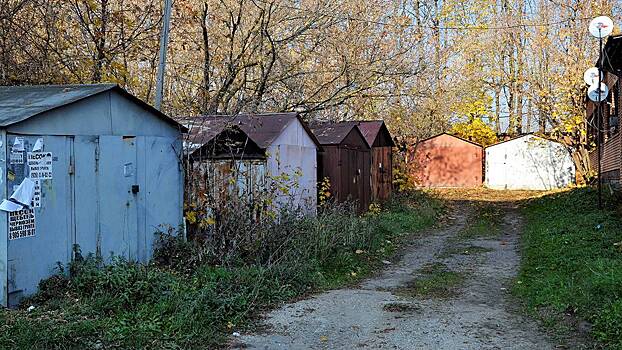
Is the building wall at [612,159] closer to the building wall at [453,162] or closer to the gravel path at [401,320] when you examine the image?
the gravel path at [401,320]

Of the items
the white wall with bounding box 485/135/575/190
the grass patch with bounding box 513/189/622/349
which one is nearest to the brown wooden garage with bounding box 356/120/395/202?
the grass patch with bounding box 513/189/622/349

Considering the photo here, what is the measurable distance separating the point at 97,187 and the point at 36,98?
126 centimetres

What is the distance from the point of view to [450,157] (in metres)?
33.8

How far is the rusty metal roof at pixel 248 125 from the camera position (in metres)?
11.0

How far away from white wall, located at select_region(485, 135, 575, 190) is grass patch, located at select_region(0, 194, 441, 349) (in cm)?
2173

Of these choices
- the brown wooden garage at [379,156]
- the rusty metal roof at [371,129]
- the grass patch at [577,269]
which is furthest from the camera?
the brown wooden garage at [379,156]

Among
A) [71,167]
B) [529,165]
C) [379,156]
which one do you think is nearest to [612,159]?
[379,156]

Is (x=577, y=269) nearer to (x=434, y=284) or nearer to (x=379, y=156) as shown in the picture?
(x=434, y=284)

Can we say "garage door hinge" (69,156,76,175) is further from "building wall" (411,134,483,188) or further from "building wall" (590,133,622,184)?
"building wall" (411,134,483,188)

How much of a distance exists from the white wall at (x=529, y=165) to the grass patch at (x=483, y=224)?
375 inches

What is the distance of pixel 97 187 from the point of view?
796 centimetres

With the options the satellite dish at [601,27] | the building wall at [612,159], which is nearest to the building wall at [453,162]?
the building wall at [612,159]

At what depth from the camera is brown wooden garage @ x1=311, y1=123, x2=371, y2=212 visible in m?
15.7

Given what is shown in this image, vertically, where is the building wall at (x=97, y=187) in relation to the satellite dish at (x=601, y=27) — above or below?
below
